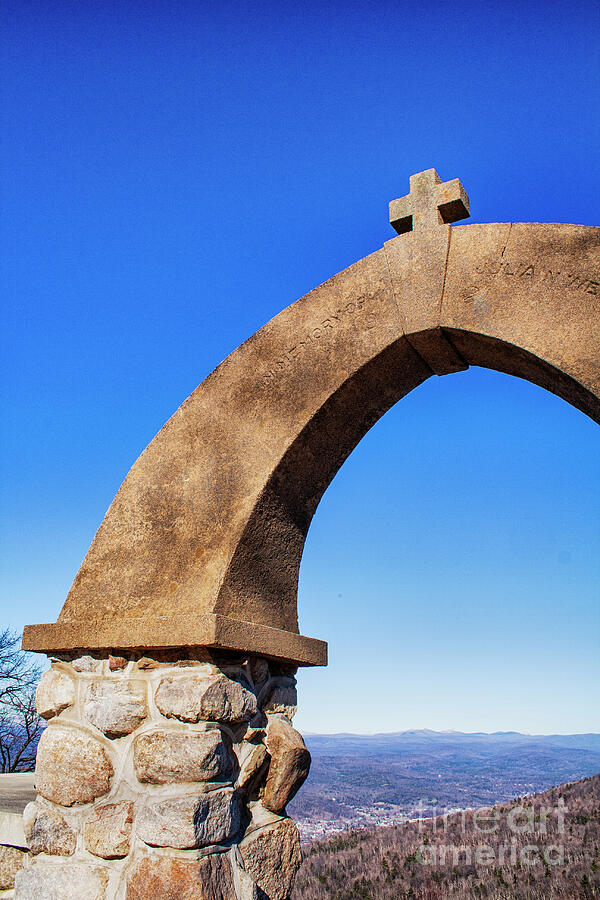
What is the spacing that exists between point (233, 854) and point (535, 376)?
7.89 feet

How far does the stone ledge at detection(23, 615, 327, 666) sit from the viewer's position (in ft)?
8.58

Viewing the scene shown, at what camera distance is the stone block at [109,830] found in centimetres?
255

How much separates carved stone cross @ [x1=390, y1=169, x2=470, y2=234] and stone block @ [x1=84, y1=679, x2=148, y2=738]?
2.49m

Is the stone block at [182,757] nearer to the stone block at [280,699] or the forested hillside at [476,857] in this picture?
the stone block at [280,699]

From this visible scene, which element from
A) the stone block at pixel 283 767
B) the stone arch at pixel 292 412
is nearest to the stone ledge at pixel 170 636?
the stone arch at pixel 292 412

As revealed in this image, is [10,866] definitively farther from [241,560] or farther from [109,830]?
[241,560]

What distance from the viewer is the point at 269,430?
10.1 ft

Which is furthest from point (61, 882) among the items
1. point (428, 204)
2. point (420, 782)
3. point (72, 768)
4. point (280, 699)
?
point (420, 782)

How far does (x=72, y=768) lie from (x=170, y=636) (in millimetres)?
698

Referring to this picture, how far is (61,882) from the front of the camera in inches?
102

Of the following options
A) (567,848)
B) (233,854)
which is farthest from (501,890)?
(233,854)

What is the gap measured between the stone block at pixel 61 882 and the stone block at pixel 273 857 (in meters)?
0.58

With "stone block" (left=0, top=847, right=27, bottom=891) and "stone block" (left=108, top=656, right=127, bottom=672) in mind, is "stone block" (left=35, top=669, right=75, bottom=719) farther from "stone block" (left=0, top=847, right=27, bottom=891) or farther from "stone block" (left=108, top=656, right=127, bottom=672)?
"stone block" (left=0, top=847, right=27, bottom=891)

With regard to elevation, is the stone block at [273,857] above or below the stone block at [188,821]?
below
